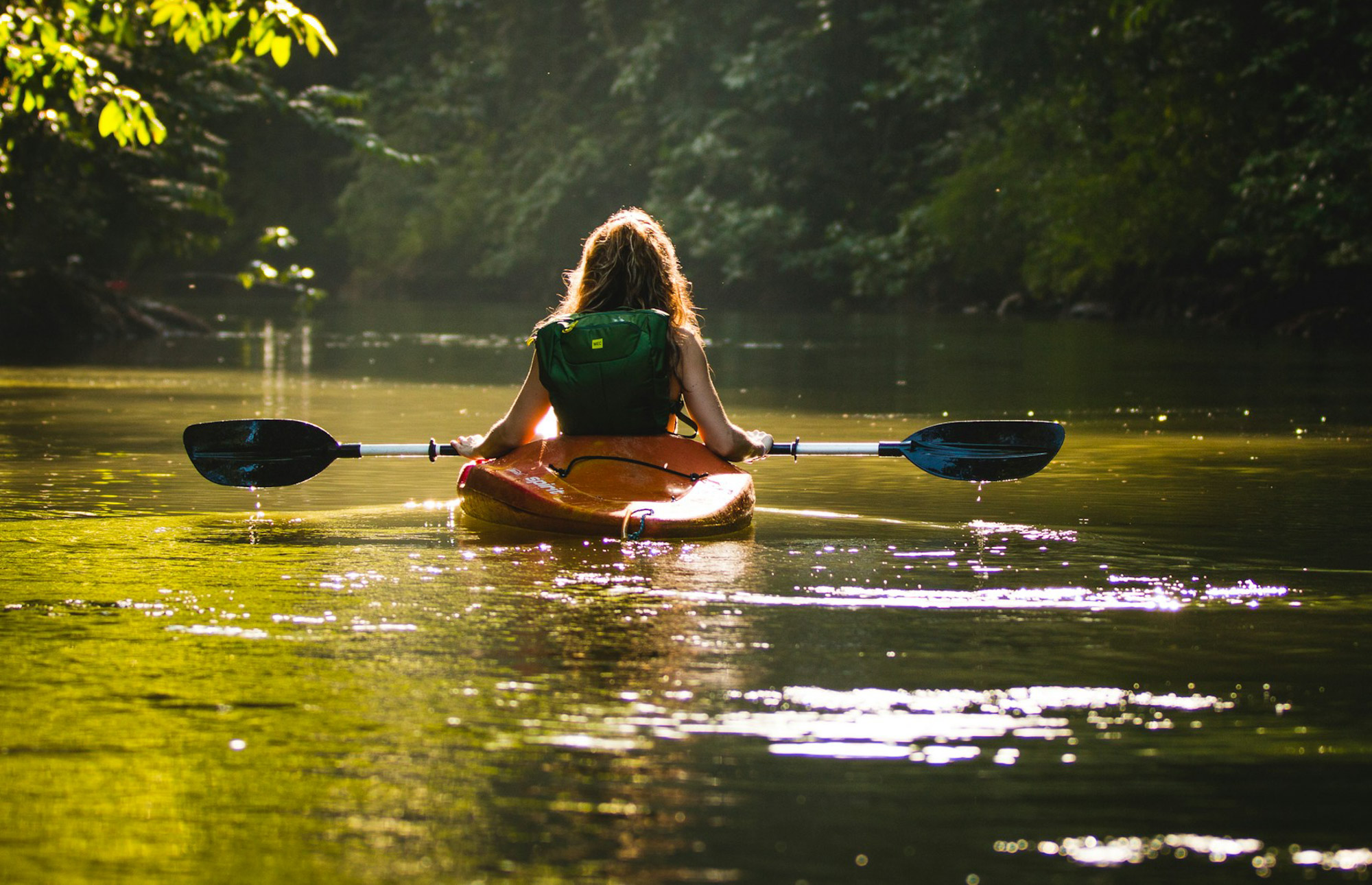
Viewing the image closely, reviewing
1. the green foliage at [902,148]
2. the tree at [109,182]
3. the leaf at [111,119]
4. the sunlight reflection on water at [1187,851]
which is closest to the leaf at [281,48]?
the leaf at [111,119]

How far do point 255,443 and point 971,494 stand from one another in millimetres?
3100

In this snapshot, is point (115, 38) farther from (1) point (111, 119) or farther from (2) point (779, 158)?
(2) point (779, 158)

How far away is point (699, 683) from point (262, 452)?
396 cm

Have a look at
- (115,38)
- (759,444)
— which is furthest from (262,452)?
(115,38)

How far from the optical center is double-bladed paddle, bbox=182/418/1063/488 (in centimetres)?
782

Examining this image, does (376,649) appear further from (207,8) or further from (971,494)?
(207,8)

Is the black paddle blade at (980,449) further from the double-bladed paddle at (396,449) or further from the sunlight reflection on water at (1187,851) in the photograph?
the sunlight reflection on water at (1187,851)

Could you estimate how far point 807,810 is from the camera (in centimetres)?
345

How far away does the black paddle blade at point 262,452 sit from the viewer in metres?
7.83

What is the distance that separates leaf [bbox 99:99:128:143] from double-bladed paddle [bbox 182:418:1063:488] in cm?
241

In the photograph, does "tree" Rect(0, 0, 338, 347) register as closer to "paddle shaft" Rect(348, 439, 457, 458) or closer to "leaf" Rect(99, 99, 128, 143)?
"leaf" Rect(99, 99, 128, 143)

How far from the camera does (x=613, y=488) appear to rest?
7.00 metres

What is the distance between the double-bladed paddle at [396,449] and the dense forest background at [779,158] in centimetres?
508

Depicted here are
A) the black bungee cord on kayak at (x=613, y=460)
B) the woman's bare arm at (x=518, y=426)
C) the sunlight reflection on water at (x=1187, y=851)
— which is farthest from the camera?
the woman's bare arm at (x=518, y=426)
